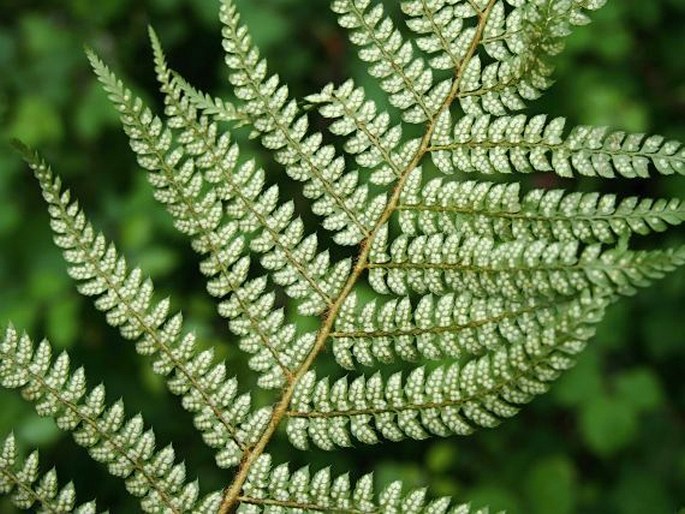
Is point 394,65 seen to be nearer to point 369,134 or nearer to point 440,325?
point 369,134

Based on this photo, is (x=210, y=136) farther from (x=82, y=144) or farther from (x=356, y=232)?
(x=82, y=144)

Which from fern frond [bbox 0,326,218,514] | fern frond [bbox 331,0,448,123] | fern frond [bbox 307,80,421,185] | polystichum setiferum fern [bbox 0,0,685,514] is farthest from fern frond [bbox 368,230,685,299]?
fern frond [bbox 0,326,218,514]

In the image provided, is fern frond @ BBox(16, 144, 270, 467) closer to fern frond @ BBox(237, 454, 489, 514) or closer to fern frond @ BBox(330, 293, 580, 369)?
fern frond @ BBox(237, 454, 489, 514)

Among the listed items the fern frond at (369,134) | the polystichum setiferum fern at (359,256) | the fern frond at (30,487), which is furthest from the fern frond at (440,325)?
the fern frond at (30,487)

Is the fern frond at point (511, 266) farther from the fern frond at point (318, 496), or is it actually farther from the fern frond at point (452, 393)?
the fern frond at point (318, 496)

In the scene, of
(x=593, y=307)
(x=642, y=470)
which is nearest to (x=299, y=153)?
(x=593, y=307)

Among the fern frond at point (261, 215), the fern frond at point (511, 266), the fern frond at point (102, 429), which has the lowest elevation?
the fern frond at point (102, 429)

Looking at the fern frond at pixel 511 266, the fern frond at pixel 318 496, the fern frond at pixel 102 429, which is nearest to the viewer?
the fern frond at pixel 511 266
